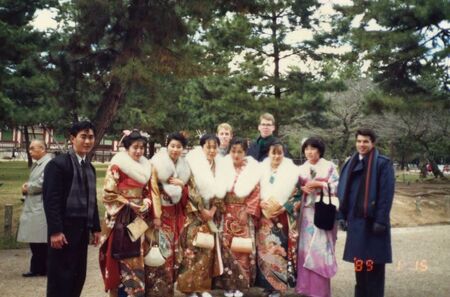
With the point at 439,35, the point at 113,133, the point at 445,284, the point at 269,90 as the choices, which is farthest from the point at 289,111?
the point at 113,133

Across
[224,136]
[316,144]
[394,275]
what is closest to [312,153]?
[316,144]

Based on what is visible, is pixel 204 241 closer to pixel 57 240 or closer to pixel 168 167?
pixel 168 167

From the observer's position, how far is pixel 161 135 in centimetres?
2600

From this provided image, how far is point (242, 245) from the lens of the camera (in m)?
4.30

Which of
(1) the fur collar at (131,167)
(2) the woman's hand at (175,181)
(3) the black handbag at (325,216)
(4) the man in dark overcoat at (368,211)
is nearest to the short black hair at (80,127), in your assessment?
(1) the fur collar at (131,167)

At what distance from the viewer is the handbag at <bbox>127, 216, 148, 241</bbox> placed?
3.97 metres

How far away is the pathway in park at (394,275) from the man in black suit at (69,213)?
121cm

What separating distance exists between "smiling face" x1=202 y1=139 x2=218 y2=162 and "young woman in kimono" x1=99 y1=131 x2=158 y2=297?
25.2 inches

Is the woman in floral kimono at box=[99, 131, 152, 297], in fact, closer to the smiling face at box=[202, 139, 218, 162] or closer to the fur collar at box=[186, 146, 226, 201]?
the fur collar at box=[186, 146, 226, 201]

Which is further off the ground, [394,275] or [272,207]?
[272,207]

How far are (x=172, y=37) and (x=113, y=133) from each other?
19493mm

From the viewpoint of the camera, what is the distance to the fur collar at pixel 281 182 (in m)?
4.40

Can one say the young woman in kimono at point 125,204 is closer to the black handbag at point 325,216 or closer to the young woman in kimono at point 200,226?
the young woman in kimono at point 200,226

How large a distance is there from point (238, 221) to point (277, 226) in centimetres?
41
